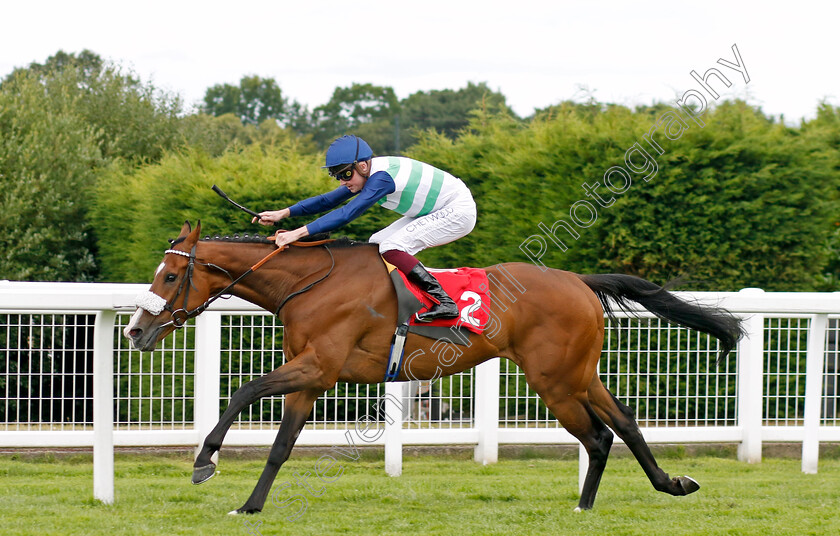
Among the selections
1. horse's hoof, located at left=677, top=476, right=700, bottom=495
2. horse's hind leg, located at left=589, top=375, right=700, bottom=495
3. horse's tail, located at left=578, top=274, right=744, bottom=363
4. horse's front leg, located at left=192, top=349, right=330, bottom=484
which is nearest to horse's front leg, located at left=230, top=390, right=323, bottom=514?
horse's front leg, located at left=192, top=349, right=330, bottom=484

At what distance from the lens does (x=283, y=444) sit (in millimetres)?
4504

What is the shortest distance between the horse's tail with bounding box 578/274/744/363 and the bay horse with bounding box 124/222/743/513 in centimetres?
1

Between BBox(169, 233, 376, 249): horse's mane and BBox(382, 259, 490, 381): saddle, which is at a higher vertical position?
BBox(169, 233, 376, 249): horse's mane

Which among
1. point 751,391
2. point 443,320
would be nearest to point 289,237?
point 443,320

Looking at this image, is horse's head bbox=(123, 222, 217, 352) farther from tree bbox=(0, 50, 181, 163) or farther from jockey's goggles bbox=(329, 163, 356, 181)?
tree bbox=(0, 50, 181, 163)

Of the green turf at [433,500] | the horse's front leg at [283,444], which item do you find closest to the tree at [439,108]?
the green turf at [433,500]

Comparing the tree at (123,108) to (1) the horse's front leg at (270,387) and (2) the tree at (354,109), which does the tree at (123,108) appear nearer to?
(1) the horse's front leg at (270,387)

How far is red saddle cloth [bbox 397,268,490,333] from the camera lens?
4641 mm

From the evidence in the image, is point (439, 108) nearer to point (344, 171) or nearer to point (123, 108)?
point (123, 108)

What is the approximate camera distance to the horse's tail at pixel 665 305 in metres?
5.20

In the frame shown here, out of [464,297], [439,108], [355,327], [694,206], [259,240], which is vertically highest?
[439,108]

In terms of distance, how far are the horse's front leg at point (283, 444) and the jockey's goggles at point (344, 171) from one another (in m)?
1.14

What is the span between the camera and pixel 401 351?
4625 millimetres

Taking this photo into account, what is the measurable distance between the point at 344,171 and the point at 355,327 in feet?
2.73
